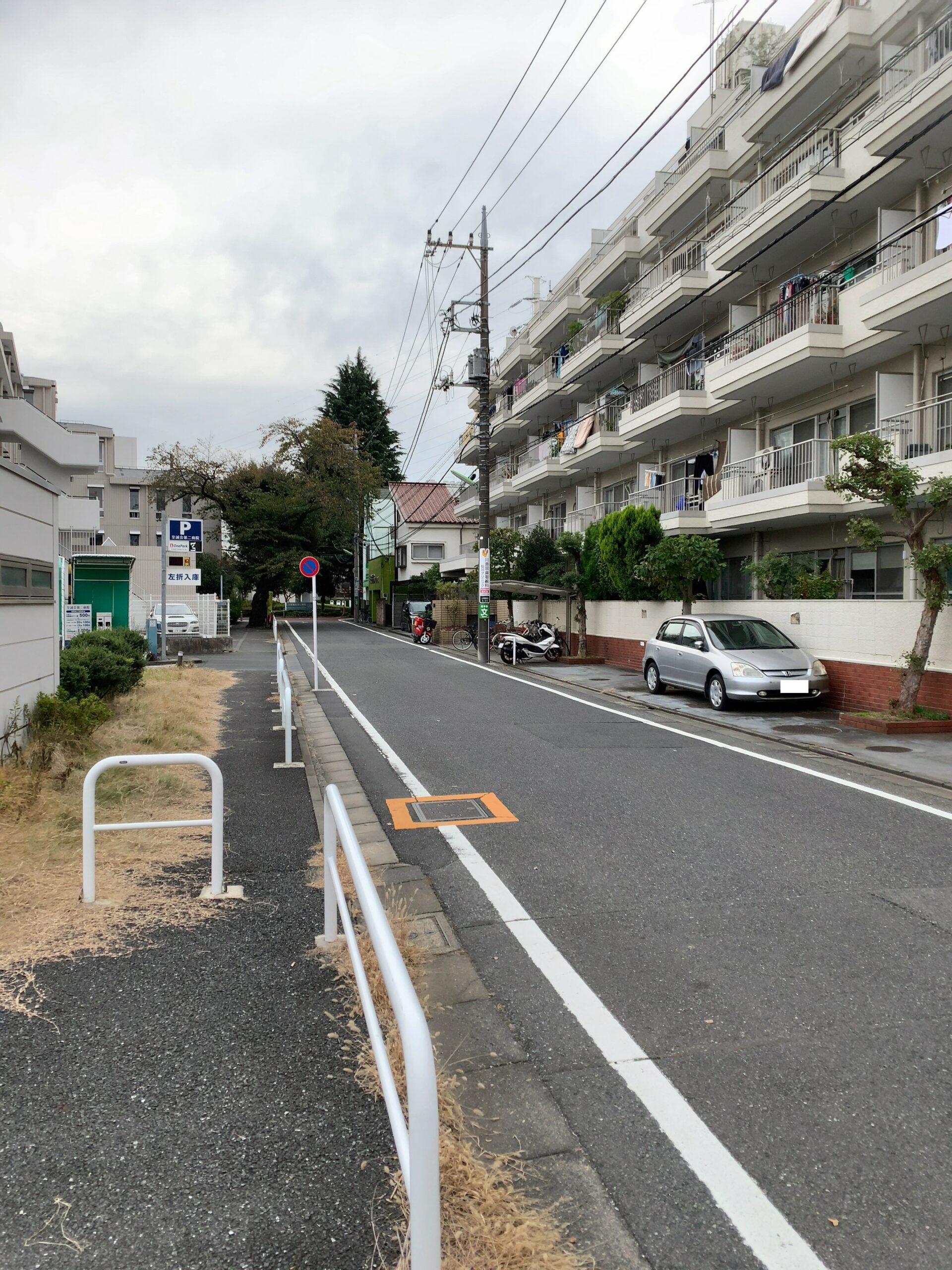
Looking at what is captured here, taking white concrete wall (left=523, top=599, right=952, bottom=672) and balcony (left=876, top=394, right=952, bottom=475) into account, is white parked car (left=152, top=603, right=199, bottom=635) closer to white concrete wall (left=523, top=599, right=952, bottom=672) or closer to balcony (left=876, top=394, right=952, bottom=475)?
white concrete wall (left=523, top=599, right=952, bottom=672)

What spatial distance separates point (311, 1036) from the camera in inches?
133

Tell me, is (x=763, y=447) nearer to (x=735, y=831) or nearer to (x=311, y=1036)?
(x=735, y=831)

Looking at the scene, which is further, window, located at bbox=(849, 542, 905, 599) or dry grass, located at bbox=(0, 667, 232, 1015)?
window, located at bbox=(849, 542, 905, 599)

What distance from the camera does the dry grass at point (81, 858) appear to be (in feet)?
13.7

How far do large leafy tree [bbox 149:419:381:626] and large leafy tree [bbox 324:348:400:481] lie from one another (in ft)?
A: 68.8

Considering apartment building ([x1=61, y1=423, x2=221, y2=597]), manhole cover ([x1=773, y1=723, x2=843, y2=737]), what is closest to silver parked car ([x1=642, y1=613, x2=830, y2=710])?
manhole cover ([x1=773, y1=723, x2=843, y2=737])

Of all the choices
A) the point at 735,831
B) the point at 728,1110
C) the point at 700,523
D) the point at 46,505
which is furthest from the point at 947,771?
the point at 700,523

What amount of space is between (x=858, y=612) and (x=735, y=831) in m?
8.74

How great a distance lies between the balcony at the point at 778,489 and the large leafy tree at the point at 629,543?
1.48 m

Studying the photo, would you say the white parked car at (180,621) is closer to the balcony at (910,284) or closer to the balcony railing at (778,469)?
the balcony railing at (778,469)

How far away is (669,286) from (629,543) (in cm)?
709

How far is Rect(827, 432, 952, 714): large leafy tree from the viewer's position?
11523 mm

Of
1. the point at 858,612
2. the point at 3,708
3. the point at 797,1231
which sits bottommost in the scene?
the point at 797,1231

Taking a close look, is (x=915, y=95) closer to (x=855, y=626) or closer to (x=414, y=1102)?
(x=855, y=626)
